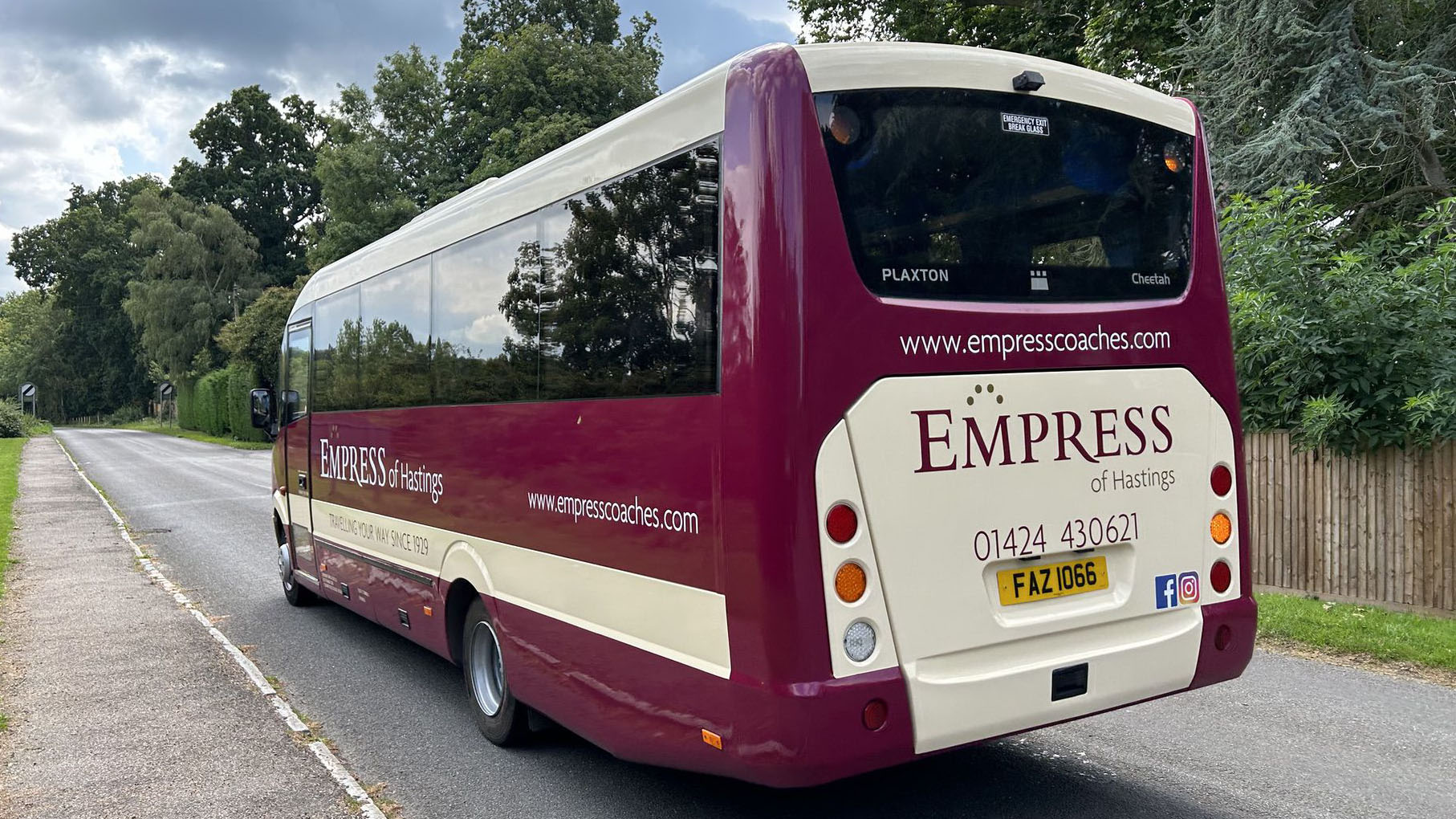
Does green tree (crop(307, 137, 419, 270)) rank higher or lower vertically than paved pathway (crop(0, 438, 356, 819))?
higher

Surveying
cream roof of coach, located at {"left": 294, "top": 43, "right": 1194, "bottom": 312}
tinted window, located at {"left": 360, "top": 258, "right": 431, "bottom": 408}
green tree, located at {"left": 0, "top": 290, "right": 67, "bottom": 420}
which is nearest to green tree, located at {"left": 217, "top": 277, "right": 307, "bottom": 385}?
tinted window, located at {"left": 360, "top": 258, "right": 431, "bottom": 408}

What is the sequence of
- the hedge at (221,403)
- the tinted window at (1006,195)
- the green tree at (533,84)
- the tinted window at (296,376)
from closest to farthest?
the tinted window at (1006,195), the tinted window at (296,376), the green tree at (533,84), the hedge at (221,403)

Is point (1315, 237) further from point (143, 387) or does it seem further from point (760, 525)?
point (143, 387)

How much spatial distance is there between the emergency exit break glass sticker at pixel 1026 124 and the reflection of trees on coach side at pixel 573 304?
1.14m

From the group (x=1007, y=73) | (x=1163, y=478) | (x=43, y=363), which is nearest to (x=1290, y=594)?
(x=1163, y=478)

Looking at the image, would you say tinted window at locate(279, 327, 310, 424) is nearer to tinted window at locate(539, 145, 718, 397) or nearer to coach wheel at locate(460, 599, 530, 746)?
coach wheel at locate(460, 599, 530, 746)

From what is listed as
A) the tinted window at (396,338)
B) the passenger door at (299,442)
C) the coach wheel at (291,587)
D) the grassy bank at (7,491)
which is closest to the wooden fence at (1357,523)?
the tinted window at (396,338)

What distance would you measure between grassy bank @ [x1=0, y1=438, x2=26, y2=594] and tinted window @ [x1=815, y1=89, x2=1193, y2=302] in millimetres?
10826

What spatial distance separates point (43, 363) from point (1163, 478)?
11088cm

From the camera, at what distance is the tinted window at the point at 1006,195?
375cm

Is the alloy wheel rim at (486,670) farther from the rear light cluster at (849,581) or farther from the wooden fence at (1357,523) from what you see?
the wooden fence at (1357,523)

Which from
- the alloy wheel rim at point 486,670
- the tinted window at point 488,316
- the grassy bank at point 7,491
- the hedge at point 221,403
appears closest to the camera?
the tinted window at point 488,316

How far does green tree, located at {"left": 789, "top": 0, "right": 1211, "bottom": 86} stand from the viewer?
15672mm

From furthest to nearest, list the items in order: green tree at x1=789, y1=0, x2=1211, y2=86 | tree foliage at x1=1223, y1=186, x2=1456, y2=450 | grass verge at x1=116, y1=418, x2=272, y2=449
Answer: grass verge at x1=116, y1=418, x2=272, y2=449, green tree at x1=789, y1=0, x2=1211, y2=86, tree foliage at x1=1223, y1=186, x2=1456, y2=450
